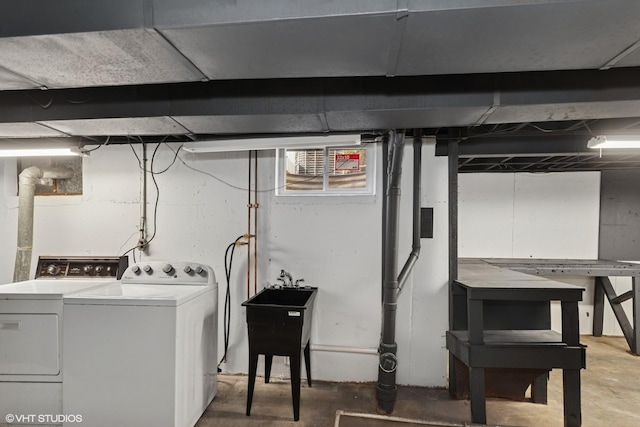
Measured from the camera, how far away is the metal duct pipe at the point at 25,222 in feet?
9.05

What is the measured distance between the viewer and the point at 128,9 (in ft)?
3.58

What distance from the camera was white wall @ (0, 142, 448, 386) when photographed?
2619 mm

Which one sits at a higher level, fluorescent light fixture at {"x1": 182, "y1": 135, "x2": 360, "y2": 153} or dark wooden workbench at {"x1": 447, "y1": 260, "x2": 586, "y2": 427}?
fluorescent light fixture at {"x1": 182, "y1": 135, "x2": 360, "y2": 153}

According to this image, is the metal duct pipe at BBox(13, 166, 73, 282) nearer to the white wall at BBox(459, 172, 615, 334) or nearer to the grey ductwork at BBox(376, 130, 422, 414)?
the grey ductwork at BBox(376, 130, 422, 414)

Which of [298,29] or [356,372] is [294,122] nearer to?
[298,29]

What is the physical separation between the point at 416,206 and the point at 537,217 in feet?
8.28

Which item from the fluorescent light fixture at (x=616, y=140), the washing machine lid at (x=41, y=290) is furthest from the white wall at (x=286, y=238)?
the fluorescent light fixture at (x=616, y=140)

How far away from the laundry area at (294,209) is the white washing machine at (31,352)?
0.01m

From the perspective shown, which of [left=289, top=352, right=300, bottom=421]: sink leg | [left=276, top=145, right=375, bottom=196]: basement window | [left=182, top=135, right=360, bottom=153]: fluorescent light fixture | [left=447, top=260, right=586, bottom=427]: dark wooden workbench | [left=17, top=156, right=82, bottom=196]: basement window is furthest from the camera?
[left=17, top=156, right=82, bottom=196]: basement window

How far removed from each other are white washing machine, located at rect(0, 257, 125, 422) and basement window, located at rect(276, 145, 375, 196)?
5.90 ft

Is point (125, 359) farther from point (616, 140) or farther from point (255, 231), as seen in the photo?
point (616, 140)

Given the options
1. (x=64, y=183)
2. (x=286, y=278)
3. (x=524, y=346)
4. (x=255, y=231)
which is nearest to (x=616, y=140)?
(x=524, y=346)

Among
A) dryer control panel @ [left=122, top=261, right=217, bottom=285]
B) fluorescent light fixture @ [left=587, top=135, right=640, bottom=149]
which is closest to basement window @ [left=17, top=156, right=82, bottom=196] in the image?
dryer control panel @ [left=122, top=261, right=217, bottom=285]

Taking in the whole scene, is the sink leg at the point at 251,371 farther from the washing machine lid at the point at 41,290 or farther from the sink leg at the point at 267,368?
the washing machine lid at the point at 41,290
